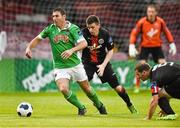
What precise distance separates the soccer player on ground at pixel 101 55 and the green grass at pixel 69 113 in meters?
0.50

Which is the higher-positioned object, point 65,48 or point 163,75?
point 65,48

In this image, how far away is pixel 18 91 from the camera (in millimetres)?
20984

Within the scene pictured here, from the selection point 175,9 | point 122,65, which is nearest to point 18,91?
point 122,65

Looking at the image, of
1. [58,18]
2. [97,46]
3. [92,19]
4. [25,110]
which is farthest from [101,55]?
[25,110]

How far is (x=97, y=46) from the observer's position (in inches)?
551

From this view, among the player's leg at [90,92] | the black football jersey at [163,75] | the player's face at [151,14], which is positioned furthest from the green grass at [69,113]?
the player's face at [151,14]

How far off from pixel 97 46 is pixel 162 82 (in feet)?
9.26

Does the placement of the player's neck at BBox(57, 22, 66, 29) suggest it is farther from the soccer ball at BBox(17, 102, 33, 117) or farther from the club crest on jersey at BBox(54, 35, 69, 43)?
the soccer ball at BBox(17, 102, 33, 117)

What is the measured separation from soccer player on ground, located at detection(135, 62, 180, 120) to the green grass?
27cm

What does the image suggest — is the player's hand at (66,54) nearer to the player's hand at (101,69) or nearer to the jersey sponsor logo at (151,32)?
the player's hand at (101,69)

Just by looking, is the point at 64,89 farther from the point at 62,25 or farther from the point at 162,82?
the point at 162,82

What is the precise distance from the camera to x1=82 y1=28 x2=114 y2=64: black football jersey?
13906mm

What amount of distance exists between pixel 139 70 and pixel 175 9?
1404 centimetres

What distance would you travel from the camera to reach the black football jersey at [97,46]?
13.9m
